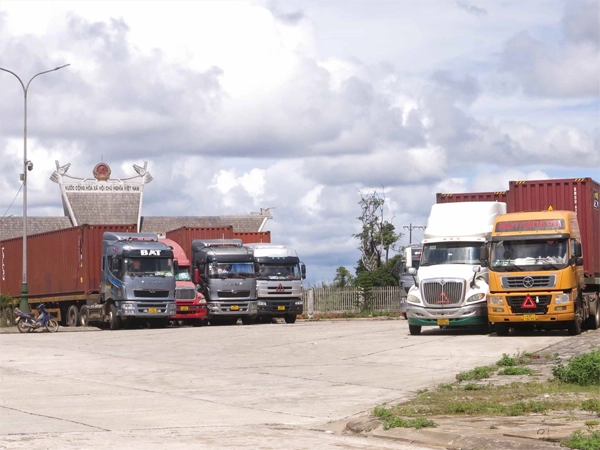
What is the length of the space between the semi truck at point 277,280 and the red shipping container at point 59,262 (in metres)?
5.64

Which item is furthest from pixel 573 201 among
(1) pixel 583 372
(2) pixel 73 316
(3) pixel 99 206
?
(3) pixel 99 206

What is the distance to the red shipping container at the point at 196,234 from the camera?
139 ft

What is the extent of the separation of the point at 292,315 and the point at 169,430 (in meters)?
28.6

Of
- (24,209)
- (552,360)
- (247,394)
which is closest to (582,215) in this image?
(552,360)

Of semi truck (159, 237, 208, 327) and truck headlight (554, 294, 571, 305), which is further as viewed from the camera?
semi truck (159, 237, 208, 327)

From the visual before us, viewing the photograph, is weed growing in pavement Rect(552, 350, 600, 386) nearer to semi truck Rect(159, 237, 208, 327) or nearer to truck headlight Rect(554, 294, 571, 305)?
truck headlight Rect(554, 294, 571, 305)

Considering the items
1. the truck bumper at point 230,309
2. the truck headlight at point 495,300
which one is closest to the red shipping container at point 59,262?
the truck bumper at point 230,309

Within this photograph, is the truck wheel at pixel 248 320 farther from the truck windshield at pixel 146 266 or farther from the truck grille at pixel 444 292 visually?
the truck grille at pixel 444 292

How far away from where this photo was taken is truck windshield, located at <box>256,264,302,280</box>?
39062 millimetres

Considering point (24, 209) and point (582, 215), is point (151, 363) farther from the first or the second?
point (24, 209)

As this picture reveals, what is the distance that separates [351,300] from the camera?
A: 2044 inches

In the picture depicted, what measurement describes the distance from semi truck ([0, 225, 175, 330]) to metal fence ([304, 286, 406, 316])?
13.8 meters

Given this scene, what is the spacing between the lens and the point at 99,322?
124ft

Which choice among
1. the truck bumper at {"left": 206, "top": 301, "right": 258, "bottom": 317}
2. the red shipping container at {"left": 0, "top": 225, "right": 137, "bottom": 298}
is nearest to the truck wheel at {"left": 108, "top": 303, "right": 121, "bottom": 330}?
the red shipping container at {"left": 0, "top": 225, "right": 137, "bottom": 298}
